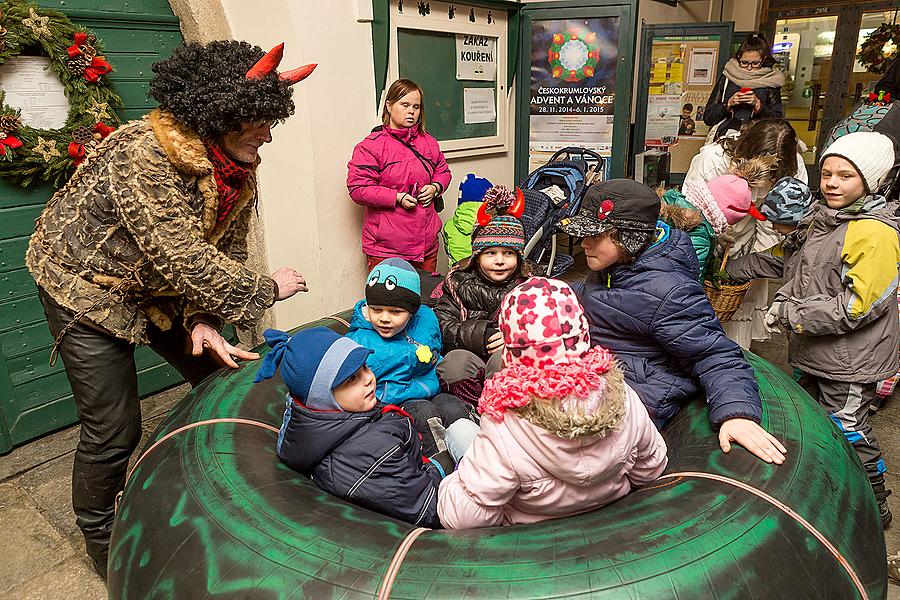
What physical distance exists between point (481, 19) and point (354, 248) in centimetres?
208

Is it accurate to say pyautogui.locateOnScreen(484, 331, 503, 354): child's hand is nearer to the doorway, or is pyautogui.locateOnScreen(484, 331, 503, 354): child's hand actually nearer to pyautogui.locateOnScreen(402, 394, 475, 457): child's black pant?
pyautogui.locateOnScreen(402, 394, 475, 457): child's black pant

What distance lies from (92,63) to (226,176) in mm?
1547

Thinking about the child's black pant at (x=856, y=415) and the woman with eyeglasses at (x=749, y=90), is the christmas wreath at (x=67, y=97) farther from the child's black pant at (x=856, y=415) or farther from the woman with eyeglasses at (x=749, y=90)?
the woman with eyeglasses at (x=749, y=90)

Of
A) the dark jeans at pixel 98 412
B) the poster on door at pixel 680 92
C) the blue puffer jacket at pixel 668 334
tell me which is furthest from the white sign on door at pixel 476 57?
the dark jeans at pixel 98 412

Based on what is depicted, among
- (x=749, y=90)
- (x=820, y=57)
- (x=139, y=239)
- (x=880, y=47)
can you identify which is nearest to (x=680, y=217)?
(x=139, y=239)

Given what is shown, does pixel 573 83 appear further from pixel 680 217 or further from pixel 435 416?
pixel 435 416

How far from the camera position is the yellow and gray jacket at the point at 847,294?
2.08 metres

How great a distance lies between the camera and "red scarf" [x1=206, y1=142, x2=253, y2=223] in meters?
1.86

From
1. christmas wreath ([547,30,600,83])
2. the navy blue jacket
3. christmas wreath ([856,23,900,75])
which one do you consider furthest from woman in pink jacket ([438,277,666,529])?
christmas wreath ([856,23,900,75])

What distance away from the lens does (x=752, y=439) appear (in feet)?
5.08

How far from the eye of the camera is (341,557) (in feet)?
4.08

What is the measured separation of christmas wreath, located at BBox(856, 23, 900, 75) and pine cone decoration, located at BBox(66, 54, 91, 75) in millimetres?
8686

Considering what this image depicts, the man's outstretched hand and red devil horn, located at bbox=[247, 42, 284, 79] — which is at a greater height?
red devil horn, located at bbox=[247, 42, 284, 79]

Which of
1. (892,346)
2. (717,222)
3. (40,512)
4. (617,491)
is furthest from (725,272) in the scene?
(40,512)
